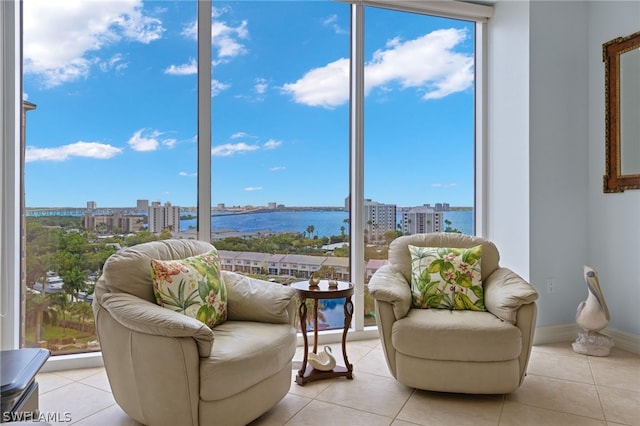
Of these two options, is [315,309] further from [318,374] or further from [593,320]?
[593,320]

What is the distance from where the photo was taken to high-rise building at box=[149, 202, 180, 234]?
288 cm

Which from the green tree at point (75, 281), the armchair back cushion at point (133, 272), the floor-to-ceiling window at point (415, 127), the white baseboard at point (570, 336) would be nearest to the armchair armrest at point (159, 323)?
the armchair back cushion at point (133, 272)

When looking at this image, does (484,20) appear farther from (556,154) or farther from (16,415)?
(16,415)

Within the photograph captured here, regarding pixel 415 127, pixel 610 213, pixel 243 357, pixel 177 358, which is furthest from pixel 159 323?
pixel 610 213

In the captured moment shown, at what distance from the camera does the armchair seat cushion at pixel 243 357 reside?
1.70m

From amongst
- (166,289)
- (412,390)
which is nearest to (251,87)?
(166,289)

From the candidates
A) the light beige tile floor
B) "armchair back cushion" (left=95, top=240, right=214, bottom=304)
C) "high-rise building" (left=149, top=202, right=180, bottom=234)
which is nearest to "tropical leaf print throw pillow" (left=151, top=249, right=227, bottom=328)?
"armchair back cushion" (left=95, top=240, right=214, bottom=304)

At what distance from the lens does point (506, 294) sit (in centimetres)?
228

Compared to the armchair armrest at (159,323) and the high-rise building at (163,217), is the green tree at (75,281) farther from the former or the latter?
the armchair armrest at (159,323)

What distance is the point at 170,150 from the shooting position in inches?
114

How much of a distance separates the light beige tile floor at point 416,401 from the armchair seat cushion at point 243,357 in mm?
320

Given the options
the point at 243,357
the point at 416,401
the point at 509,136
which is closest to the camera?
the point at 243,357

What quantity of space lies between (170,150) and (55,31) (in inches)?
41.1

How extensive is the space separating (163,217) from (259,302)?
113 centimetres
